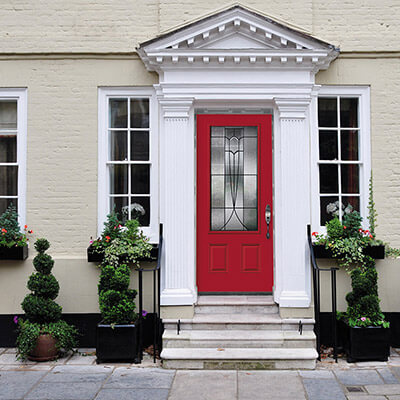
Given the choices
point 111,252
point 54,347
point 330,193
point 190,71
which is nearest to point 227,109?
point 190,71

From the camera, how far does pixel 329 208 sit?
6.85m

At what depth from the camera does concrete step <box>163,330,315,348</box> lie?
19.4 ft

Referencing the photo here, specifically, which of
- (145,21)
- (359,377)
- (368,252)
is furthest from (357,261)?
(145,21)

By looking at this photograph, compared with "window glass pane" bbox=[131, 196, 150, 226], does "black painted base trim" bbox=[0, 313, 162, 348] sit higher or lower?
lower

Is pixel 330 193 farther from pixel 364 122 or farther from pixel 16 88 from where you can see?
pixel 16 88

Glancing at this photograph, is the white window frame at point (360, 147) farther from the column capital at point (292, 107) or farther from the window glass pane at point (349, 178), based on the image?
the column capital at point (292, 107)

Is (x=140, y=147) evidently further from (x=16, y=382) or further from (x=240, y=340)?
(x=16, y=382)

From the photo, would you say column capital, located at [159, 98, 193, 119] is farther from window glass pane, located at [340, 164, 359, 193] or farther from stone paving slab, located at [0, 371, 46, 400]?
stone paving slab, located at [0, 371, 46, 400]

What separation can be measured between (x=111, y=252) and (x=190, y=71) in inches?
101

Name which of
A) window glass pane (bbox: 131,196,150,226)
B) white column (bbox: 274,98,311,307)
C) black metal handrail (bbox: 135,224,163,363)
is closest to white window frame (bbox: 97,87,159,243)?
window glass pane (bbox: 131,196,150,226)

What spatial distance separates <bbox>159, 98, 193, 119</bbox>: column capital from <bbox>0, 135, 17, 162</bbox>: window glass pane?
2185 millimetres

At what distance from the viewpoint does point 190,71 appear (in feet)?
21.5

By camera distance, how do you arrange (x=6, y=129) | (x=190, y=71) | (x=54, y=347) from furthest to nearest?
1. (x=6, y=129)
2. (x=190, y=71)
3. (x=54, y=347)

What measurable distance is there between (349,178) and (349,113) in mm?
900
